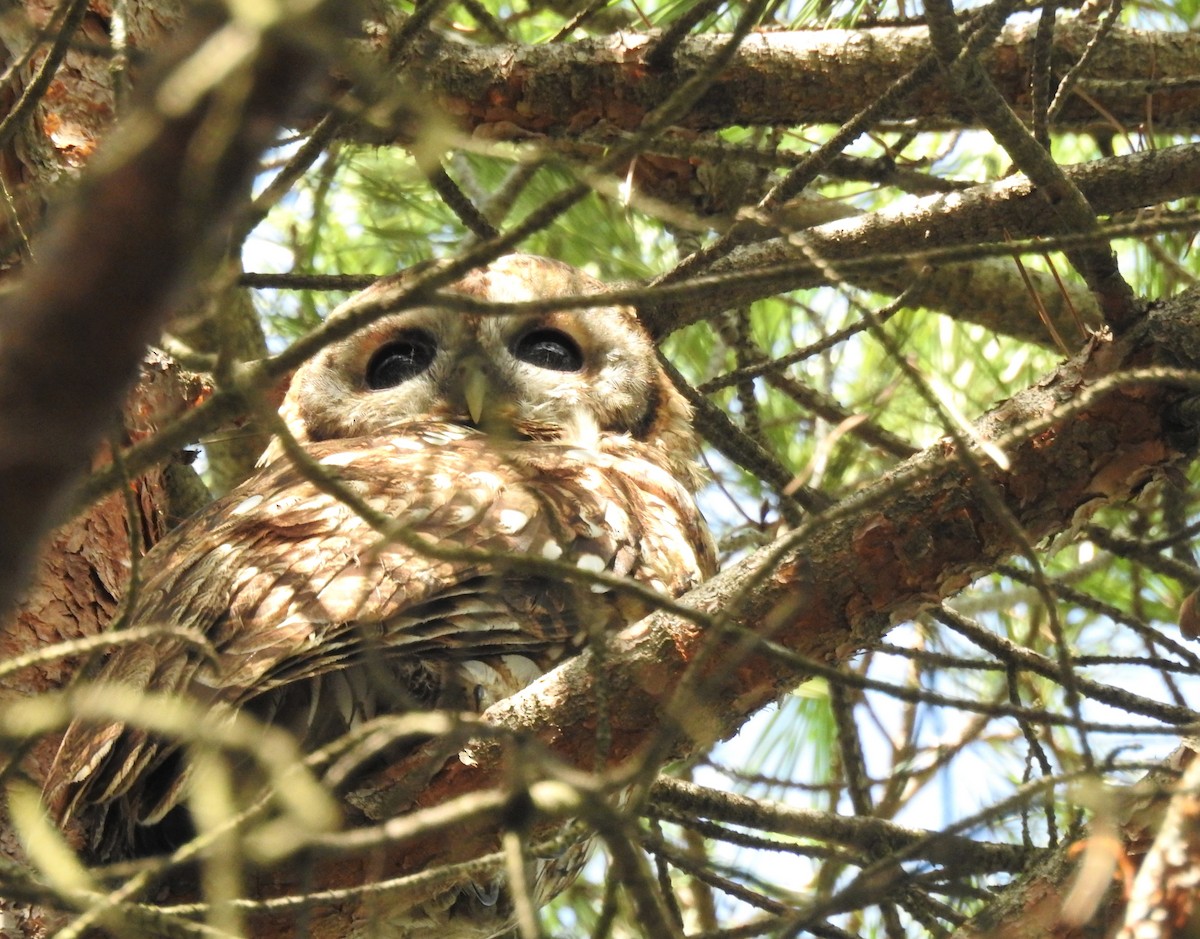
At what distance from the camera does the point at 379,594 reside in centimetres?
216

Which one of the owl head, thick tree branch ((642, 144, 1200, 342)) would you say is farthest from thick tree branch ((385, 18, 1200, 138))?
the owl head

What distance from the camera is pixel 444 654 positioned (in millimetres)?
2250

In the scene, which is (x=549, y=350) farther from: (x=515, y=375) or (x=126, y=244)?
(x=126, y=244)

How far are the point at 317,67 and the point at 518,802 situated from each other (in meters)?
0.65

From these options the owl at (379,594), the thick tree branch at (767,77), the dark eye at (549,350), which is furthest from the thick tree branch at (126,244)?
the dark eye at (549,350)

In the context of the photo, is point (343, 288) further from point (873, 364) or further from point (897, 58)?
point (873, 364)

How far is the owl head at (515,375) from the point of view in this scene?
11.7 ft

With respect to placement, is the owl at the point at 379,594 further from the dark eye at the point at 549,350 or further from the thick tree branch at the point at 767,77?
the thick tree branch at the point at 767,77

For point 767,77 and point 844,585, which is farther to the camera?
point 767,77

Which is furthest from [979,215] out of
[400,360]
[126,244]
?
[126,244]

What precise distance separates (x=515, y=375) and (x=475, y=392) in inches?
7.7

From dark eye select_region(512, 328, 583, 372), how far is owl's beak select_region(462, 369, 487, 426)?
0.23 m

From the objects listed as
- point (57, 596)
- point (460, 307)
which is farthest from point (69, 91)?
point (460, 307)

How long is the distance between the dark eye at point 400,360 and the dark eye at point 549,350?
0.25 meters
